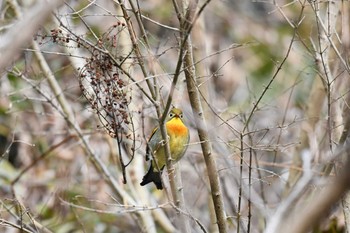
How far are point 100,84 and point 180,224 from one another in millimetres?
949

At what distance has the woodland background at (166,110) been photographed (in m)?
3.18

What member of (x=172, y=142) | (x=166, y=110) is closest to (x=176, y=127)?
(x=172, y=142)

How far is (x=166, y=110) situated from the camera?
312cm

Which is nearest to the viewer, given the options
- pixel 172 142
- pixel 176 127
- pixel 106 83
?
pixel 106 83

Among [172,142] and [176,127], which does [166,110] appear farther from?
[176,127]

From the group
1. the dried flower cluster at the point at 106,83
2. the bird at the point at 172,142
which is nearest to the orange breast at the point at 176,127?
the bird at the point at 172,142

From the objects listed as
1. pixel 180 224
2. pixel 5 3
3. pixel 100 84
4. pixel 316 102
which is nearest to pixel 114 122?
pixel 100 84

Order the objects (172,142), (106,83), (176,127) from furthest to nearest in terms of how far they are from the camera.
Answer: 1. (176,127)
2. (172,142)
3. (106,83)

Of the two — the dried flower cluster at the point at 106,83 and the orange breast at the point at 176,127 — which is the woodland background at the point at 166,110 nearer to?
the dried flower cluster at the point at 106,83

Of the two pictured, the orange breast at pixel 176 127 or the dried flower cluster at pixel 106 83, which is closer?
the dried flower cluster at pixel 106 83

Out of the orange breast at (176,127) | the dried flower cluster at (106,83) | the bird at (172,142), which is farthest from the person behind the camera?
the orange breast at (176,127)

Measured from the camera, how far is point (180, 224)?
12.1ft

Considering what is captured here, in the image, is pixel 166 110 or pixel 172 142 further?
pixel 172 142

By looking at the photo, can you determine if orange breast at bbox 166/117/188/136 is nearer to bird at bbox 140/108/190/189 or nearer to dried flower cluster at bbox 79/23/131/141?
bird at bbox 140/108/190/189
